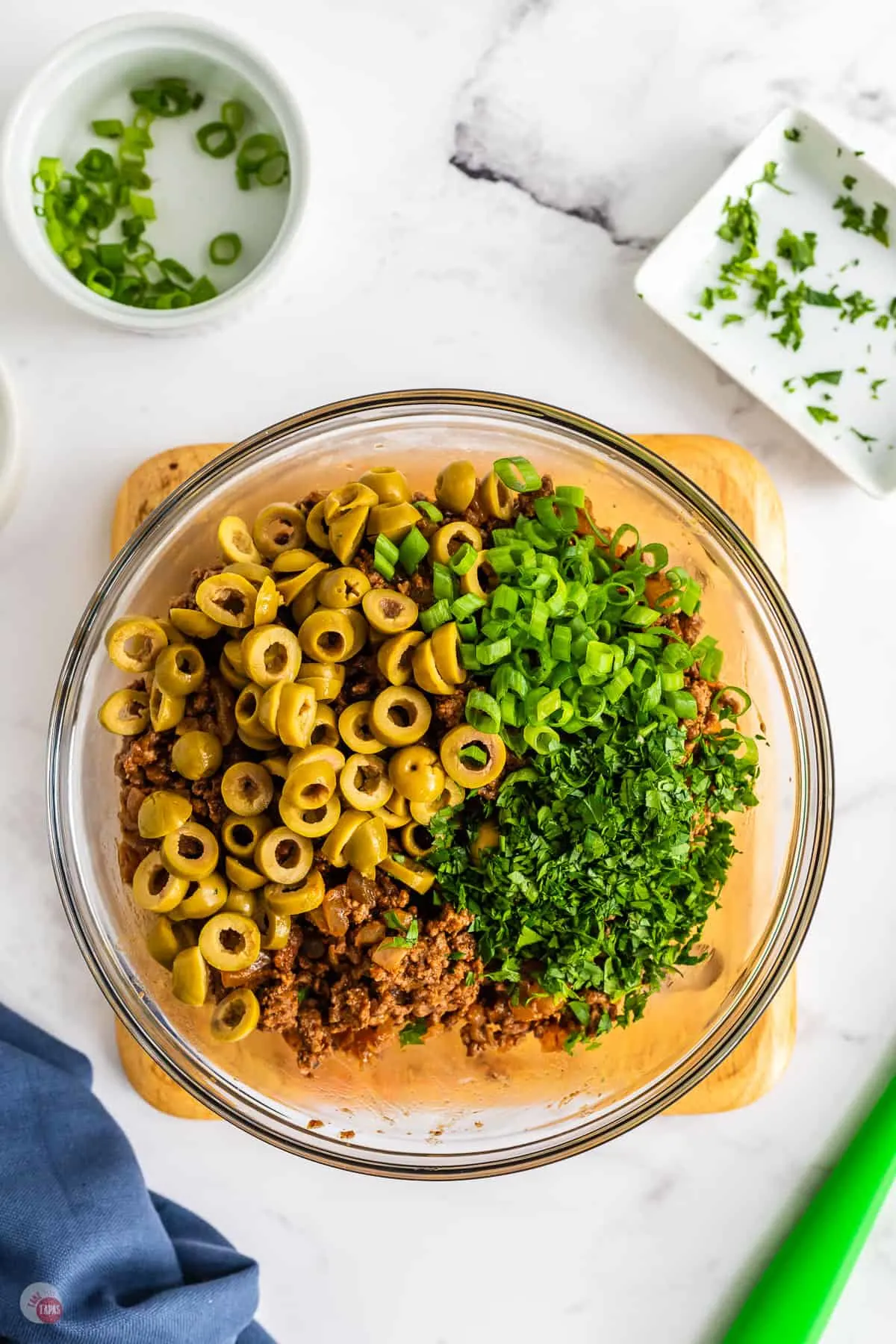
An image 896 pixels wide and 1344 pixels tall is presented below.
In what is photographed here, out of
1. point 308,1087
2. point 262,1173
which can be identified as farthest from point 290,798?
point 262,1173

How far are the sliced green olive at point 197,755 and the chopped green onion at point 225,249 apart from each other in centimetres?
107

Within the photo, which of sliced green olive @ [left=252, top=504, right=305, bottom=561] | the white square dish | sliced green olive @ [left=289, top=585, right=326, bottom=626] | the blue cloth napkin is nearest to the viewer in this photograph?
sliced green olive @ [left=289, top=585, right=326, bottom=626]

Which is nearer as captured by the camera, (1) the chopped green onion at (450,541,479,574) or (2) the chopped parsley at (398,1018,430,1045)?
(1) the chopped green onion at (450,541,479,574)

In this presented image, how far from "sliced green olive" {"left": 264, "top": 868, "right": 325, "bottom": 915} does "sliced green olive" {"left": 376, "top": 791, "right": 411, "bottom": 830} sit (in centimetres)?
12

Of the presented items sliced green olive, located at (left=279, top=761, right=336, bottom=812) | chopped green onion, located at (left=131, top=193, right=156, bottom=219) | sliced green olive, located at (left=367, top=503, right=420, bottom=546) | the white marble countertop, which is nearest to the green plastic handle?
the white marble countertop

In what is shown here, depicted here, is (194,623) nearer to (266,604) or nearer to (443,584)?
(266,604)

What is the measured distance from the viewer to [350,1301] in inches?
84.4

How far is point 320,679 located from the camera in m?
1.48

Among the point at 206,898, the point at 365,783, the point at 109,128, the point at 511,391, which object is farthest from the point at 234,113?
the point at 206,898

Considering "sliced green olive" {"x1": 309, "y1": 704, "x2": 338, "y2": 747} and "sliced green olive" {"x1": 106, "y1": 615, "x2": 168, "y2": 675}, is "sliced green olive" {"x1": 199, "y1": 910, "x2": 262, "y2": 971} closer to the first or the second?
"sliced green olive" {"x1": 309, "y1": 704, "x2": 338, "y2": 747}

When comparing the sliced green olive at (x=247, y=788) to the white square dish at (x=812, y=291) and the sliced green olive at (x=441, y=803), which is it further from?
the white square dish at (x=812, y=291)

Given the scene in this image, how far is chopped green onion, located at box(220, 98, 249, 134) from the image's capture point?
2.13 m

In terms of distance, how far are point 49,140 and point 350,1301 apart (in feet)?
7.69

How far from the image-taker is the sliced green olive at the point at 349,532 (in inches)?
59.7
